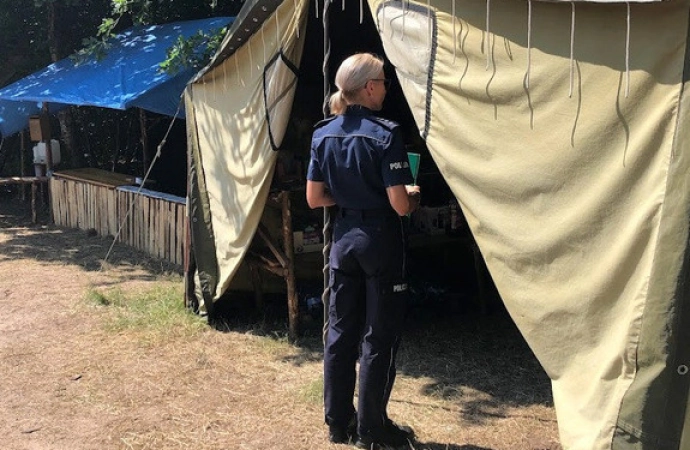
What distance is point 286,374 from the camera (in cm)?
531

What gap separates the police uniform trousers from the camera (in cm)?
370

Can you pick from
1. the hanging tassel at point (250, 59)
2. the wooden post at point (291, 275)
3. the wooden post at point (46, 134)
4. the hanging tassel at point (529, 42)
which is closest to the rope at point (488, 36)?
the hanging tassel at point (529, 42)

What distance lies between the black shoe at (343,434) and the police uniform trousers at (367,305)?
178 mm

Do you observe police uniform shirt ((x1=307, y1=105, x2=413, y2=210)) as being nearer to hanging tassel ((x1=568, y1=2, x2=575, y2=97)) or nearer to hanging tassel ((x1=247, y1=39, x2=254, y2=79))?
hanging tassel ((x1=568, y1=2, x2=575, y2=97))

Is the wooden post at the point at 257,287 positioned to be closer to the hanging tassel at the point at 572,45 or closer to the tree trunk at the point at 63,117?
the hanging tassel at the point at 572,45

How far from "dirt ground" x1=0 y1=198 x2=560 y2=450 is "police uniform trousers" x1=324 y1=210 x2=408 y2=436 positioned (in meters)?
0.44

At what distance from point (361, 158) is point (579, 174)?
3.52 feet

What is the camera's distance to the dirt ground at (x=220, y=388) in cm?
436

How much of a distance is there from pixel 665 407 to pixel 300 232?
4.22 m

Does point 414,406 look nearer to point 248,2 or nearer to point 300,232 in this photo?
point 300,232

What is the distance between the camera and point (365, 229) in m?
3.70

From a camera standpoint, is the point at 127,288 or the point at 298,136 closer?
the point at 298,136

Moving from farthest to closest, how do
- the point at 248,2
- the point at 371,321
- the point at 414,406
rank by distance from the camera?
the point at 248,2, the point at 414,406, the point at 371,321

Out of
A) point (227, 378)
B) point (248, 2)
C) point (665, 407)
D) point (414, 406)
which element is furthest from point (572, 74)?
point (227, 378)
